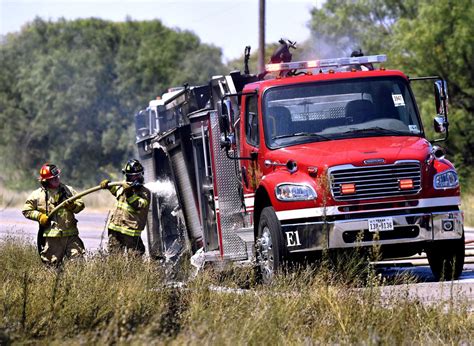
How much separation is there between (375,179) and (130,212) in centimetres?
343

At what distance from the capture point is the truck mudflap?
11.1 meters

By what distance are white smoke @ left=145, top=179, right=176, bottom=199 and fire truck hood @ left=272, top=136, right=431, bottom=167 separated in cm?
384

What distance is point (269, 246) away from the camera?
1160cm

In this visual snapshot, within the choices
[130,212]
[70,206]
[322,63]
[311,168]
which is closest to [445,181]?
[311,168]

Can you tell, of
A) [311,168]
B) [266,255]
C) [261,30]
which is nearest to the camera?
[311,168]

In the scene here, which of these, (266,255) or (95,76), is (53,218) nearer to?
(266,255)

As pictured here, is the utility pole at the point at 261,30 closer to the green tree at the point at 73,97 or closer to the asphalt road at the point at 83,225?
the asphalt road at the point at 83,225

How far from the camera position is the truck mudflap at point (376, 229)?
11117mm

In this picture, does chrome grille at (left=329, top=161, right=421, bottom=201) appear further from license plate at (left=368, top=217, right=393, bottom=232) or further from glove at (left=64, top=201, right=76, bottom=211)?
glove at (left=64, top=201, right=76, bottom=211)

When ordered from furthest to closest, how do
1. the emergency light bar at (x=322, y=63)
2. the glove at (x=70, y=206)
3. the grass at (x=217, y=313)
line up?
the emergency light bar at (x=322, y=63)
the glove at (x=70, y=206)
the grass at (x=217, y=313)

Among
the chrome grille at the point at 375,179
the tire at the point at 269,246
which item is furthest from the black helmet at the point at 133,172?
the chrome grille at the point at 375,179

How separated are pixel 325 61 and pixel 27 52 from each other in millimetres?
47262

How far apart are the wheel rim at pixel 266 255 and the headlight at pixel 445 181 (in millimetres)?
1876

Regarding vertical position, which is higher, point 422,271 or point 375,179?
point 375,179
